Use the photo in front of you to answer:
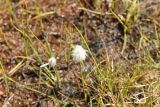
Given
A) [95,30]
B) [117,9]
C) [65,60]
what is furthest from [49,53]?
[117,9]

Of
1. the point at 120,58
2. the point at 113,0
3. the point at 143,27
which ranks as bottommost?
the point at 120,58

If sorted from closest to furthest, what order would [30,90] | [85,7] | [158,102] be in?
[158,102]
[30,90]
[85,7]

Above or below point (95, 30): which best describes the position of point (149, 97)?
below

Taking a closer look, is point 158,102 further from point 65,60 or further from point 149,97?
point 65,60

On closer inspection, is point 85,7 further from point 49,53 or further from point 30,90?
point 30,90

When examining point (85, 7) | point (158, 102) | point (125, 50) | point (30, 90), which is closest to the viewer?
point (158, 102)

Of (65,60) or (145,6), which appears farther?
(145,6)
